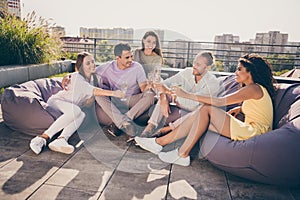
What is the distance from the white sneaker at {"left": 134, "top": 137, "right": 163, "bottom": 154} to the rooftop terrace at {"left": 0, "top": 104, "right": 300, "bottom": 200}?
60 mm

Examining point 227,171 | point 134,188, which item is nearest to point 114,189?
point 134,188

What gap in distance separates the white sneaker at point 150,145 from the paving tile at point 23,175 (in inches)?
29.9

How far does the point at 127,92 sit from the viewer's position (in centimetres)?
326

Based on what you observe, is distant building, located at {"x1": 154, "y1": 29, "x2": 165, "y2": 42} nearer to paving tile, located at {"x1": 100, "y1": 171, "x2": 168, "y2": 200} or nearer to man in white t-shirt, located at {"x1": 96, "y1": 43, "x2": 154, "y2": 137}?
man in white t-shirt, located at {"x1": 96, "y1": 43, "x2": 154, "y2": 137}

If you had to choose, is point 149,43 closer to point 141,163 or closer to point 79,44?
point 141,163

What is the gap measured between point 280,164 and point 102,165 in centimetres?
137

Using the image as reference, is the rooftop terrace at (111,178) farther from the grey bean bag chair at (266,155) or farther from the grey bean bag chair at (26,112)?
the grey bean bag chair at (26,112)

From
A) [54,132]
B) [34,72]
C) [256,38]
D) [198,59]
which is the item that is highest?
[256,38]

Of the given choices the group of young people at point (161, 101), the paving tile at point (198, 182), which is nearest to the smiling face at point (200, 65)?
the group of young people at point (161, 101)

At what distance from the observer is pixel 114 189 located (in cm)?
199

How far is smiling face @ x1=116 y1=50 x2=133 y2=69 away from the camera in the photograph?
3.20 m

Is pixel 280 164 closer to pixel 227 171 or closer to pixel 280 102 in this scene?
pixel 227 171

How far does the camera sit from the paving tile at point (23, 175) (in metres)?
1.89

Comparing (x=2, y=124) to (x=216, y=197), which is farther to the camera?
(x=2, y=124)
